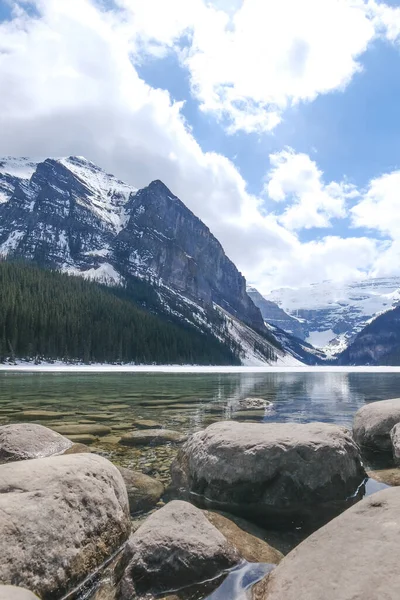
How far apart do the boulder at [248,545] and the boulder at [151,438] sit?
7429 millimetres

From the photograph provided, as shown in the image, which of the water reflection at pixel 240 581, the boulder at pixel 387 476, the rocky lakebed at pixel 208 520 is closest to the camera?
the rocky lakebed at pixel 208 520

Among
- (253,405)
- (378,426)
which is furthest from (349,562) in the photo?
(253,405)

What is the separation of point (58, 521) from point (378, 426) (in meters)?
11.4

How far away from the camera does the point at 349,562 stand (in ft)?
13.3

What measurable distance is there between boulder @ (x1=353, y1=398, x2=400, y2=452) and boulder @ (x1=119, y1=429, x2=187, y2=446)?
20.9 ft

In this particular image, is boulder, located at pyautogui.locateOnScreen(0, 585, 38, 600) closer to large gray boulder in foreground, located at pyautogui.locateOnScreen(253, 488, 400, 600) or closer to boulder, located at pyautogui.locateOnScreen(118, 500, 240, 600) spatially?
boulder, located at pyautogui.locateOnScreen(118, 500, 240, 600)

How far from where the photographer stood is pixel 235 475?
8.84 m

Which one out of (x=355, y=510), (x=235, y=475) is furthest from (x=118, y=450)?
(x=355, y=510)

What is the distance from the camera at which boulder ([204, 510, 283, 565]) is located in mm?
6039

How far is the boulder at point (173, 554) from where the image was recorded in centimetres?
514

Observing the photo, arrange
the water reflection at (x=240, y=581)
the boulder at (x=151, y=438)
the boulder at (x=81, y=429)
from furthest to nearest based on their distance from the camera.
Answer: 1. the boulder at (x=81, y=429)
2. the boulder at (x=151, y=438)
3. the water reflection at (x=240, y=581)

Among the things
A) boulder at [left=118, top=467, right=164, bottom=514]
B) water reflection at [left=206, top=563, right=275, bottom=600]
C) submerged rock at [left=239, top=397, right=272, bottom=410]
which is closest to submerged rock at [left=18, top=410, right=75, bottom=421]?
submerged rock at [left=239, top=397, right=272, bottom=410]

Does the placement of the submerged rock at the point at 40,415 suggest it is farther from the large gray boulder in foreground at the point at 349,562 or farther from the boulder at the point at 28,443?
the large gray boulder in foreground at the point at 349,562

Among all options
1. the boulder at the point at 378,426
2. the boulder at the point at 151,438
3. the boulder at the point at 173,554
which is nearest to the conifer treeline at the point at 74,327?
the boulder at the point at 151,438
